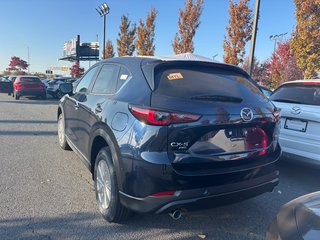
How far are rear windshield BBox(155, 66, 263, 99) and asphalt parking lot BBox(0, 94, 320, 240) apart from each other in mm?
1468

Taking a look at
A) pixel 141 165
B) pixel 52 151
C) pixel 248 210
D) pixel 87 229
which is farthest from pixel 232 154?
pixel 52 151

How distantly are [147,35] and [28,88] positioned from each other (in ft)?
33.6

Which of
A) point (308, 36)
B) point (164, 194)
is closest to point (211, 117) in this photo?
point (164, 194)

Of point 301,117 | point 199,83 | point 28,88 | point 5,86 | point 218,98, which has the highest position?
point 199,83

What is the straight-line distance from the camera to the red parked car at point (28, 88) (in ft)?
60.6

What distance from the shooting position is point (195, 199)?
255cm

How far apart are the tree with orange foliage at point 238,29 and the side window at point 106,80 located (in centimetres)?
1191

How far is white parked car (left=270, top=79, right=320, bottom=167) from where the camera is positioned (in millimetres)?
4156

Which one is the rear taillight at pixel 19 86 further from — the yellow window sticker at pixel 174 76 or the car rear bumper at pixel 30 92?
the yellow window sticker at pixel 174 76

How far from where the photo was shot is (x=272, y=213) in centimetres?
350

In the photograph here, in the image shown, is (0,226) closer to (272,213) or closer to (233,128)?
(233,128)

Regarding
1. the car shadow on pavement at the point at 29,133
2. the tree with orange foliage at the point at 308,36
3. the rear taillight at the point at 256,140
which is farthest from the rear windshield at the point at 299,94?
the tree with orange foliage at the point at 308,36

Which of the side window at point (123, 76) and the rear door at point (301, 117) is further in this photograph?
the rear door at point (301, 117)

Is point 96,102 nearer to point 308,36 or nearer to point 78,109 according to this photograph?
point 78,109
